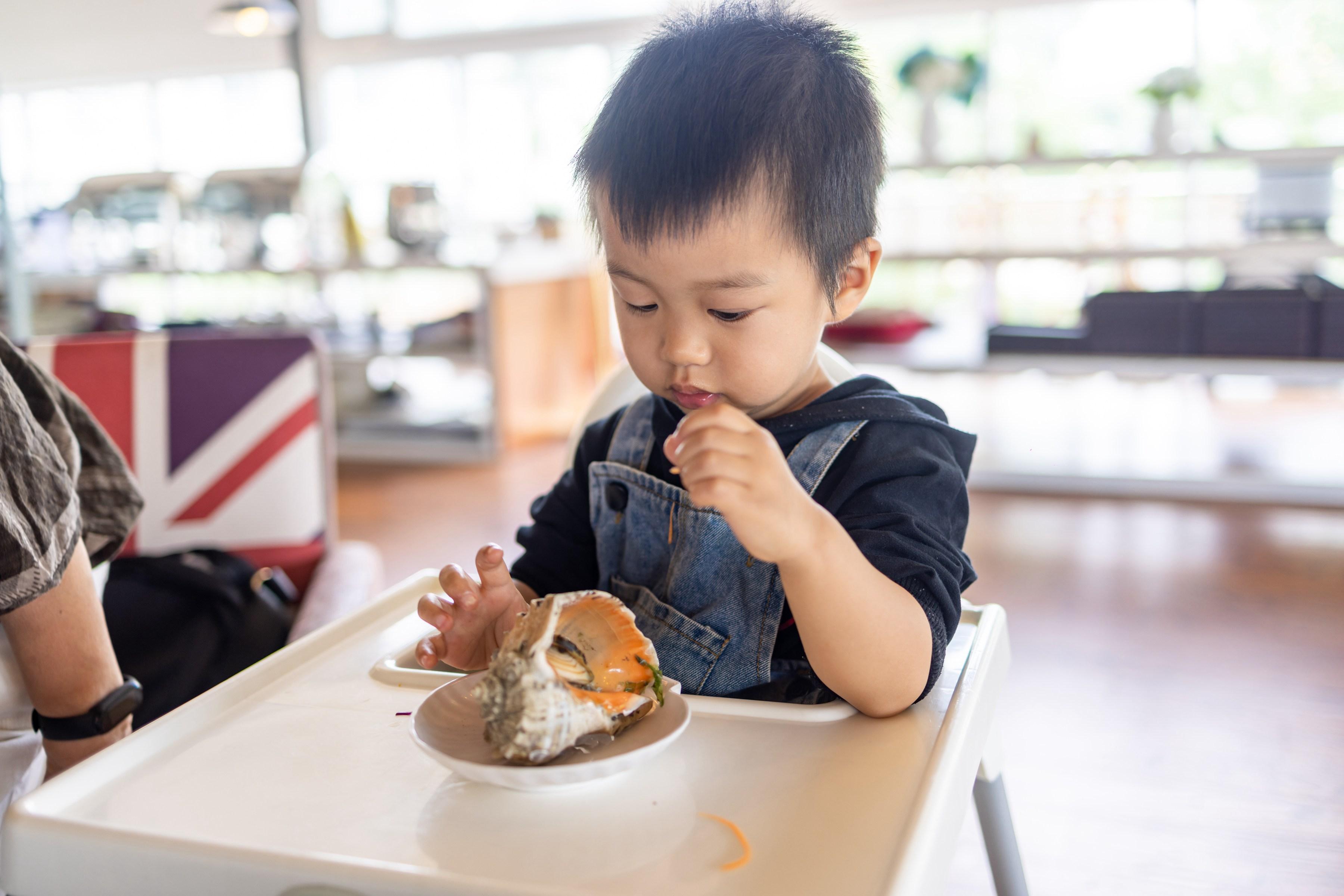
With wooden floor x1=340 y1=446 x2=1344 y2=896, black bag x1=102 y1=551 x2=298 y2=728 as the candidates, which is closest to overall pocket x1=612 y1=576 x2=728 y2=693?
black bag x1=102 y1=551 x2=298 y2=728

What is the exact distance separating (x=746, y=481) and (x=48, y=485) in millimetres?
506

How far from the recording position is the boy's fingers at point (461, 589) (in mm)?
720

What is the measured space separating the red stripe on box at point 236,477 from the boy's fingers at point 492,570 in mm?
858

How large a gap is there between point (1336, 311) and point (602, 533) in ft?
10.1

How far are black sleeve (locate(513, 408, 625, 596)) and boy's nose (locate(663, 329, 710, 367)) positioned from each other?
0.23 metres

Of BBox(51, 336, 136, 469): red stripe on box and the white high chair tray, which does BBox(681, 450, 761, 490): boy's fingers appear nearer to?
the white high chair tray

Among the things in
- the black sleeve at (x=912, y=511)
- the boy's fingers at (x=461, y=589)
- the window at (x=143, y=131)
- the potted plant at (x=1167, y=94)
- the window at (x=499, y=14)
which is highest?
the window at (x=499, y=14)

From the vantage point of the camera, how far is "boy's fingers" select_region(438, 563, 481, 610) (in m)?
0.72

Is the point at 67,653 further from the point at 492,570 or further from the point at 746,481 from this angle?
the point at 746,481

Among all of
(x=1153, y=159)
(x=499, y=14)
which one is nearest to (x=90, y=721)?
(x=1153, y=159)

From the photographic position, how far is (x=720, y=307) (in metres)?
0.70

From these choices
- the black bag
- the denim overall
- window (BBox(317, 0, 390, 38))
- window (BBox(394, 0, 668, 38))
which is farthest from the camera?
window (BBox(317, 0, 390, 38))

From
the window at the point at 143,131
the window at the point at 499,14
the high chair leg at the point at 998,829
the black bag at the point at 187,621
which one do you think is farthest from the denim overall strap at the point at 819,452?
the window at the point at 143,131

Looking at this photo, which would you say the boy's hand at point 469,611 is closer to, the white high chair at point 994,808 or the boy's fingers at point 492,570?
the boy's fingers at point 492,570
